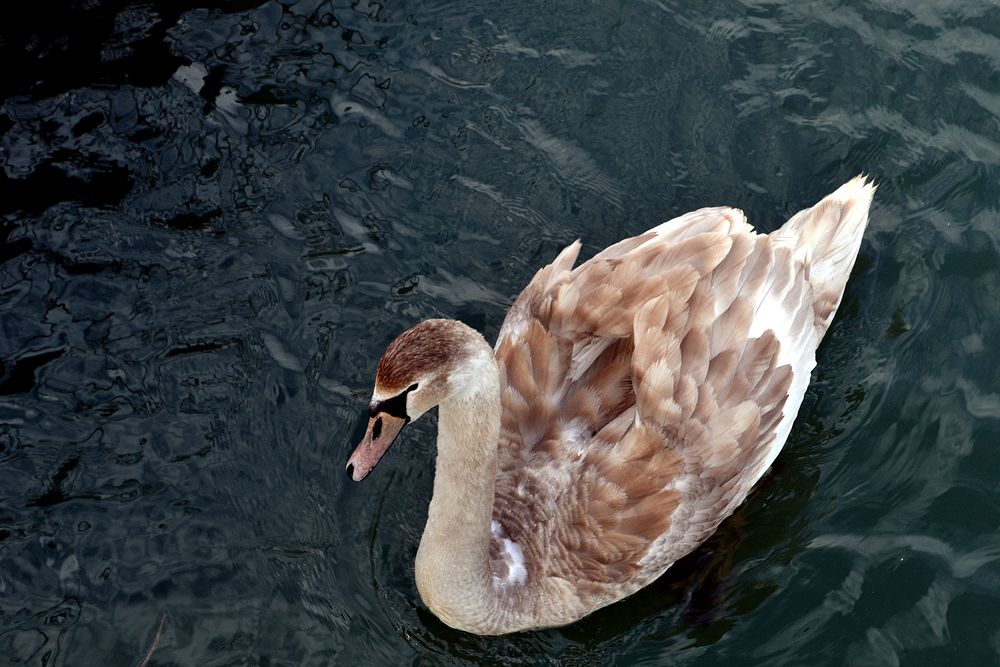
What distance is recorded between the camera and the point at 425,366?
16.5 ft

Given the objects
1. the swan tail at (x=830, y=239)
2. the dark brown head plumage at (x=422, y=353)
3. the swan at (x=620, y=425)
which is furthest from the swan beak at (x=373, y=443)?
the swan tail at (x=830, y=239)

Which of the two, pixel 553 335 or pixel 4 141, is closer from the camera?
pixel 553 335

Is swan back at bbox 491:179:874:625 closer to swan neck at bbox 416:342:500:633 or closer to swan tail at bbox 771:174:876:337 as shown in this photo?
swan neck at bbox 416:342:500:633

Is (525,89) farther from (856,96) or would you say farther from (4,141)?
(4,141)

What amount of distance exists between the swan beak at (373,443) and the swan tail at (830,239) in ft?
9.51

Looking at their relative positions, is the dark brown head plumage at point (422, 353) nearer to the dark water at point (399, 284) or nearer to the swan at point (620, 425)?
the swan at point (620, 425)

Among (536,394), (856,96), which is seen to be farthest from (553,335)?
(856,96)

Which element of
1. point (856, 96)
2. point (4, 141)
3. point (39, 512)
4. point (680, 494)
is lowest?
point (39, 512)

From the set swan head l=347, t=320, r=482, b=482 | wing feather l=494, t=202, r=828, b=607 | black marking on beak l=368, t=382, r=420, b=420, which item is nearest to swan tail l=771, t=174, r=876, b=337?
wing feather l=494, t=202, r=828, b=607

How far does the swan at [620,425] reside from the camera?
6.05 metres

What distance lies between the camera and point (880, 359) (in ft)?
24.4

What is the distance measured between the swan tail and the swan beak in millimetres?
2900

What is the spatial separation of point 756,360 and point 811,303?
73cm

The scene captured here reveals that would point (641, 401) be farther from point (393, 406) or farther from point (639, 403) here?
point (393, 406)
